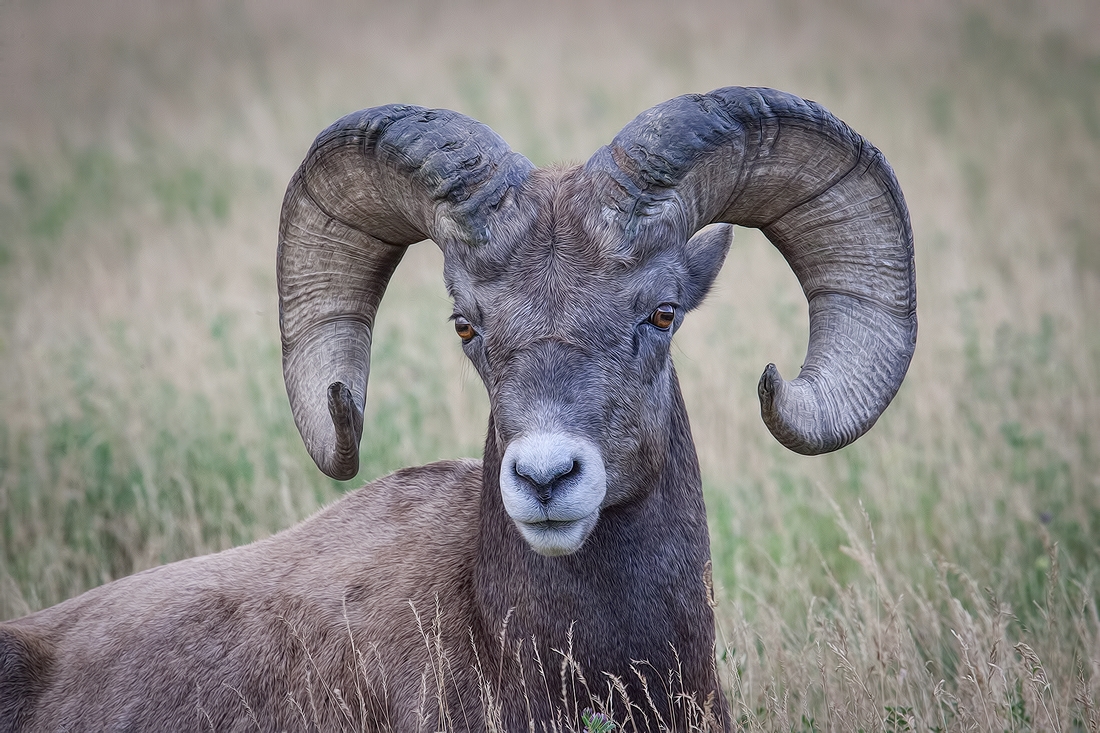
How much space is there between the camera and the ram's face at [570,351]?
393 cm

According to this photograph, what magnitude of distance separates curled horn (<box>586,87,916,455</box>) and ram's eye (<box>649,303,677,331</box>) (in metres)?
0.37

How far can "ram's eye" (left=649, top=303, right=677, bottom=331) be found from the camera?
450 centimetres

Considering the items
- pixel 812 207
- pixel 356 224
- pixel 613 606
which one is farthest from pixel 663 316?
pixel 356 224

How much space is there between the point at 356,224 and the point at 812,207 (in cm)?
224

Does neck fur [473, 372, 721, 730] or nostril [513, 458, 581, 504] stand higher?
nostril [513, 458, 581, 504]

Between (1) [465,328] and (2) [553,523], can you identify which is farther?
(1) [465,328]

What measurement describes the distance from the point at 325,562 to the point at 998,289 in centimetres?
1004

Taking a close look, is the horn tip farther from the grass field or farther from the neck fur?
the grass field

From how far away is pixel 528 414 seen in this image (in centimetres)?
409

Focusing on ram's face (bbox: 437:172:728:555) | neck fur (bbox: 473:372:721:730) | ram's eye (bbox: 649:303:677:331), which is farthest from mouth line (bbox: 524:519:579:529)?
ram's eye (bbox: 649:303:677:331)

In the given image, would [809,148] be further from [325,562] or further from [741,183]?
[325,562]

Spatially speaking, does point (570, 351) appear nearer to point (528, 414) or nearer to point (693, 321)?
point (528, 414)

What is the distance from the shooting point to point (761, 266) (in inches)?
542

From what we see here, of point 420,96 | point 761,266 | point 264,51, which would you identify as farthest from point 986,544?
point 264,51
